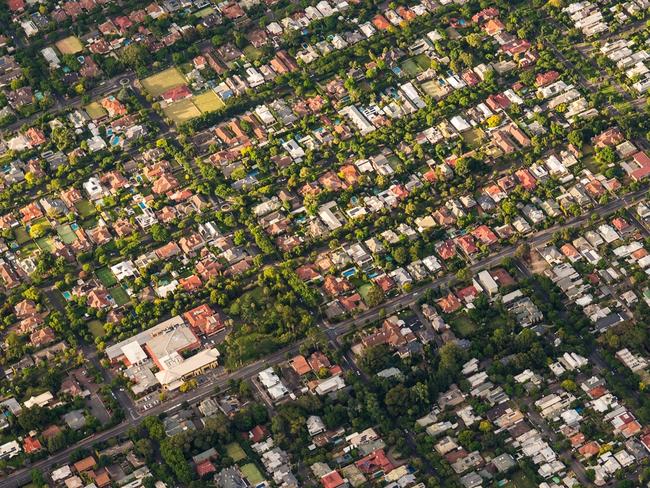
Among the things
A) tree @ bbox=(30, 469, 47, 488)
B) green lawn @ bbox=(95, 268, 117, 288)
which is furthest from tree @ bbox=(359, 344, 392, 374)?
tree @ bbox=(30, 469, 47, 488)

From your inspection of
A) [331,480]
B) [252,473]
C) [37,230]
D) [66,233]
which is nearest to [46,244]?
[37,230]

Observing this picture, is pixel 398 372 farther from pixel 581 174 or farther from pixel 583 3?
pixel 583 3

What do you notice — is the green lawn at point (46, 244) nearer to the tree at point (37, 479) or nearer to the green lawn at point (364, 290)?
the tree at point (37, 479)

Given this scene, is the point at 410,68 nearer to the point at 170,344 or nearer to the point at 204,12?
the point at 204,12

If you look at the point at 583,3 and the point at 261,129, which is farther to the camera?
the point at 583,3

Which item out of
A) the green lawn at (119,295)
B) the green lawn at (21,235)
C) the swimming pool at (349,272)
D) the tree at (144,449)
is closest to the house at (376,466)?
the tree at (144,449)

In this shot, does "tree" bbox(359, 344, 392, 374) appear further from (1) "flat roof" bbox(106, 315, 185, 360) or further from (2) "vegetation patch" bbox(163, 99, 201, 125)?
(2) "vegetation patch" bbox(163, 99, 201, 125)

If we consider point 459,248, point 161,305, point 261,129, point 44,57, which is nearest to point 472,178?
point 459,248
